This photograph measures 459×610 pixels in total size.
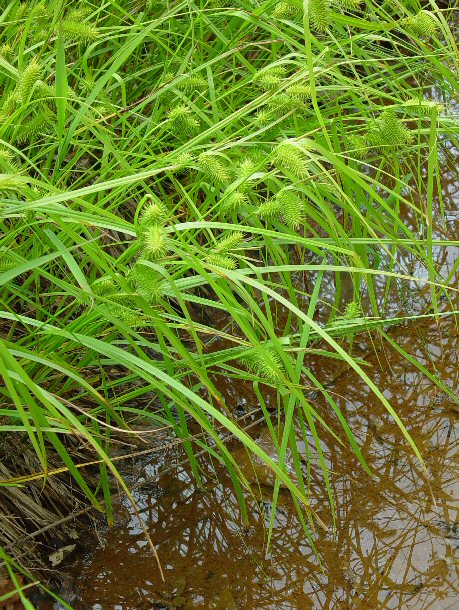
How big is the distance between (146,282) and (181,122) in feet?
1.53

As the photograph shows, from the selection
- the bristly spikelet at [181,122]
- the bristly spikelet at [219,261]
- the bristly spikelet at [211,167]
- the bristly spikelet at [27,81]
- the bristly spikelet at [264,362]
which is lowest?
the bristly spikelet at [264,362]

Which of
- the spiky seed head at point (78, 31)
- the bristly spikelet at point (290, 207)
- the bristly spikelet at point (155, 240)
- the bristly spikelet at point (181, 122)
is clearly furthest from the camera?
the bristly spikelet at point (181, 122)

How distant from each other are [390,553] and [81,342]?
771mm

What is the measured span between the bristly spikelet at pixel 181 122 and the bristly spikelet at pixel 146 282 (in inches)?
15.0

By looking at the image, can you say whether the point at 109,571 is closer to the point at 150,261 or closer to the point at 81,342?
the point at 81,342

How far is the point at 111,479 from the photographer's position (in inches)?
83.1

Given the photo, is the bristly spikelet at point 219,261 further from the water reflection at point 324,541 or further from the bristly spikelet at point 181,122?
the water reflection at point 324,541

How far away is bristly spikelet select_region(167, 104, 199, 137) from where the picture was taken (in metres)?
1.74

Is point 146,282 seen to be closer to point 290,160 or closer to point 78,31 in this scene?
point 290,160

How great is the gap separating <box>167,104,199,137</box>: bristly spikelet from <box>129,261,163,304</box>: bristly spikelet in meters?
0.38

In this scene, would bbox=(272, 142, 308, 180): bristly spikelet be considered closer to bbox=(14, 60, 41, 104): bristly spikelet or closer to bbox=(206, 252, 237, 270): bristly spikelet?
bbox=(206, 252, 237, 270): bristly spikelet

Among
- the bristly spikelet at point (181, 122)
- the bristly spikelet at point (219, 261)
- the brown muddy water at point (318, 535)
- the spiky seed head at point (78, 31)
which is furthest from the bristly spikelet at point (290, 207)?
the brown muddy water at point (318, 535)

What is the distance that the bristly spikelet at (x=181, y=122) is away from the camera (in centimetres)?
174

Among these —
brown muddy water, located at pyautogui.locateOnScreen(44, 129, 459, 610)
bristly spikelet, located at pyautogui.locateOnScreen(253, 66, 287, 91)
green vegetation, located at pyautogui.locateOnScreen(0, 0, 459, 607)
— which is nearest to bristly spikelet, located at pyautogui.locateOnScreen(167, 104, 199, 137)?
green vegetation, located at pyautogui.locateOnScreen(0, 0, 459, 607)
